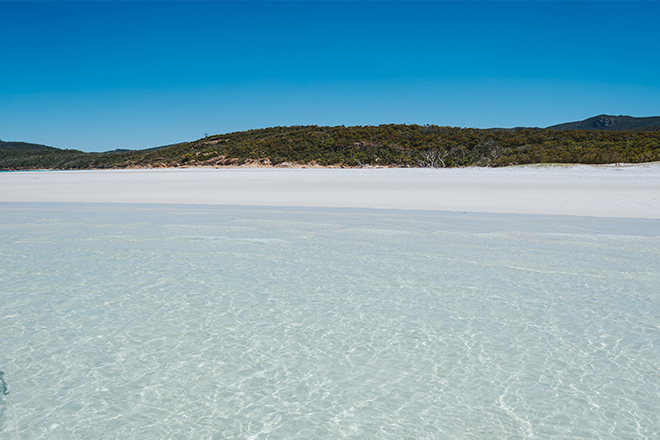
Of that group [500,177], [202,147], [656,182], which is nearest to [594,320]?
[656,182]

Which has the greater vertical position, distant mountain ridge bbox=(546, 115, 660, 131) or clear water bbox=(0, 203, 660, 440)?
distant mountain ridge bbox=(546, 115, 660, 131)

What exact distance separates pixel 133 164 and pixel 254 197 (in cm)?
3986

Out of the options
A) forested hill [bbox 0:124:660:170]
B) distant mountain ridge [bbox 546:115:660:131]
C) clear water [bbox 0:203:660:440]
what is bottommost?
clear water [bbox 0:203:660:440]

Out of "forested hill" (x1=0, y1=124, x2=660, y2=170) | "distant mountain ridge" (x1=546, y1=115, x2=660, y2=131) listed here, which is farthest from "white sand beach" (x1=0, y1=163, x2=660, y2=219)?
"distant mountain ridge" (x1=546, y1=115, x2=660, y2=131)

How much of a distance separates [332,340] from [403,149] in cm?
4114

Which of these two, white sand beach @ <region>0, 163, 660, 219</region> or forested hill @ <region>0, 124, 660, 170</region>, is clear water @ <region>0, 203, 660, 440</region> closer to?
white sand beach @ <region>0, 163, 660, 219</region>

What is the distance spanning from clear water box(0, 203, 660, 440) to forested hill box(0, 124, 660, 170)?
991 inches

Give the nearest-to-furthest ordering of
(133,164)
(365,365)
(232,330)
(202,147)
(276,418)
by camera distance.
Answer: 1. (276,418)
2. (365,365)
3. (232,330)
4. (133,164)
5. (202,147)

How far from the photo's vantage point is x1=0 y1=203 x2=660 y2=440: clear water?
2.34 metres

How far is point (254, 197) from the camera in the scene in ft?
45.8

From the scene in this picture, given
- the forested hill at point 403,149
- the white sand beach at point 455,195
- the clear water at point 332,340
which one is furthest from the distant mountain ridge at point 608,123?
the clear water at point 332,340

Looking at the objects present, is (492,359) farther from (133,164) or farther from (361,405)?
(133,164)

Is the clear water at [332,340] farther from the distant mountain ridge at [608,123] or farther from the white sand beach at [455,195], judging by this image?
the distant mountain ridge at [608,123]

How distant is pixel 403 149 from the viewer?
142ft
